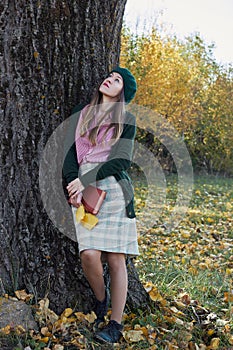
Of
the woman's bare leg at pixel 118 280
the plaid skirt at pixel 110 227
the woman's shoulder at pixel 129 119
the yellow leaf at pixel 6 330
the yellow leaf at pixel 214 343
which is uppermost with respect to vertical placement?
the woman's shoulder at pixel 129 119

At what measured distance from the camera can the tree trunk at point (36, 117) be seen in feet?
9.96

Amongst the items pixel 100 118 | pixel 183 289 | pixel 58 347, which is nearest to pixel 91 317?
pixel 58 347

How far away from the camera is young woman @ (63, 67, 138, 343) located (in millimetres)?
2939

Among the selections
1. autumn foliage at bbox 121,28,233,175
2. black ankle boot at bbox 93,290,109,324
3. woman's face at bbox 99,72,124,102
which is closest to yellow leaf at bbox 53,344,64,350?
black ankle boot at bbox 93,290,109,324

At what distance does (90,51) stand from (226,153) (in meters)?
14.8

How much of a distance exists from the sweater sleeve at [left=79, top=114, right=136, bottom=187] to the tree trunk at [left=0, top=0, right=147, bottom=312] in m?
0.36

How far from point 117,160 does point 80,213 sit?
0.36 metres

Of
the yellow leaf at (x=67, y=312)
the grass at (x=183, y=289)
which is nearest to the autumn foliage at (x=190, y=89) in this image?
the grass at (x=183, y=289)

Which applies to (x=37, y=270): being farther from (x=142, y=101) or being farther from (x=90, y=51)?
(x=142, y=101)

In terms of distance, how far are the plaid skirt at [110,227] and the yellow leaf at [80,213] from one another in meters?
0.06

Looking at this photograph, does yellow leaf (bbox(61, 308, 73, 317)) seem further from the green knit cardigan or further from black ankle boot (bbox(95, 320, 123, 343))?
the green knit cardigan

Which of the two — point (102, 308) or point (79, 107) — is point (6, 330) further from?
point (79, 107)

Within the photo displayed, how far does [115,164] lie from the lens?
2.95m

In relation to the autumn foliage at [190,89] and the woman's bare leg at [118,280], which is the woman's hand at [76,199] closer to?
the woman's bare leg at [118,280]
